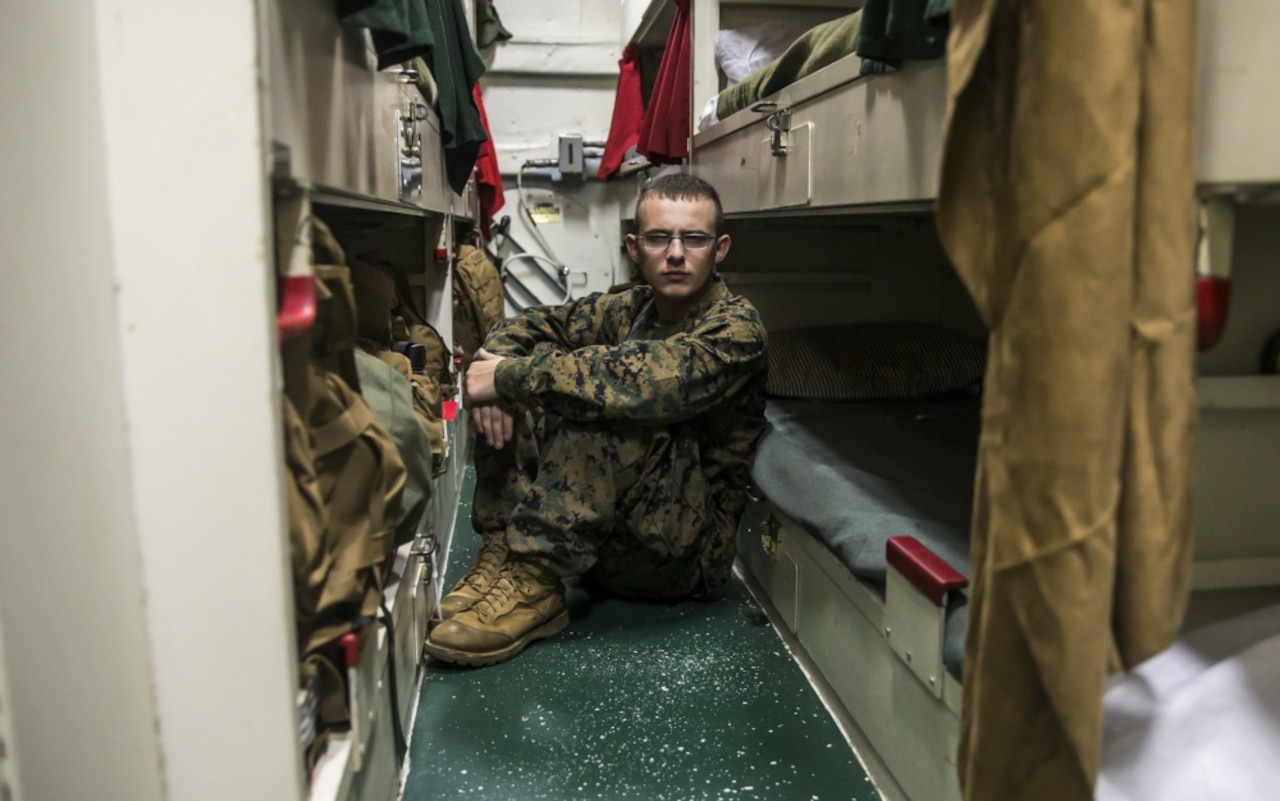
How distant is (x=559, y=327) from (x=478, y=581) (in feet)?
2.11

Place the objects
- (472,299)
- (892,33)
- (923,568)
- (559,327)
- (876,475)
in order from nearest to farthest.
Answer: (892,33)
(923,568)
(876,475)
(559,327)
(472,299)

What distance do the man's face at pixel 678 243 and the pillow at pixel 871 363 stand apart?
1.83ft

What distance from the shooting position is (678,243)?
1.89 m

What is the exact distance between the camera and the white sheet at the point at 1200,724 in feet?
2.56

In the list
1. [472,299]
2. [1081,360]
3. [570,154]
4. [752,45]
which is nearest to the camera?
[1081,360]

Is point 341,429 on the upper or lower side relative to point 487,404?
upper

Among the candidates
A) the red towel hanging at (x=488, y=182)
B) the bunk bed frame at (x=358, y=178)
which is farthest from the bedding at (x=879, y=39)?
the red towel hanging at (x=488, y=182)

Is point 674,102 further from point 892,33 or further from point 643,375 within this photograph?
point 892,33

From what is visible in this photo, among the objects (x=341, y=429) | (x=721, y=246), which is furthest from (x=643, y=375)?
(x=341, y=429)

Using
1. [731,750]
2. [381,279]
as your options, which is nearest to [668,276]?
[381,279]

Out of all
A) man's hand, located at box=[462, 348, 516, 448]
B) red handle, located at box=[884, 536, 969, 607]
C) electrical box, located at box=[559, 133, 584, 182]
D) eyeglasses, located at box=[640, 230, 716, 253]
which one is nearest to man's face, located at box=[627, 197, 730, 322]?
eyeglasses, located at box=[640, 230, 716, 253]

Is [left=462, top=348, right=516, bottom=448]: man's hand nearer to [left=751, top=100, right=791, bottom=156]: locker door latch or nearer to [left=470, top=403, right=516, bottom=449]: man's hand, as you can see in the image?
[left=470, top=403, right=516, bottom=449]: man's hand

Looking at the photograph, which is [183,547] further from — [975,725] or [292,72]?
[975,725]

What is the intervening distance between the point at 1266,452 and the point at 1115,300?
17.5 inches
